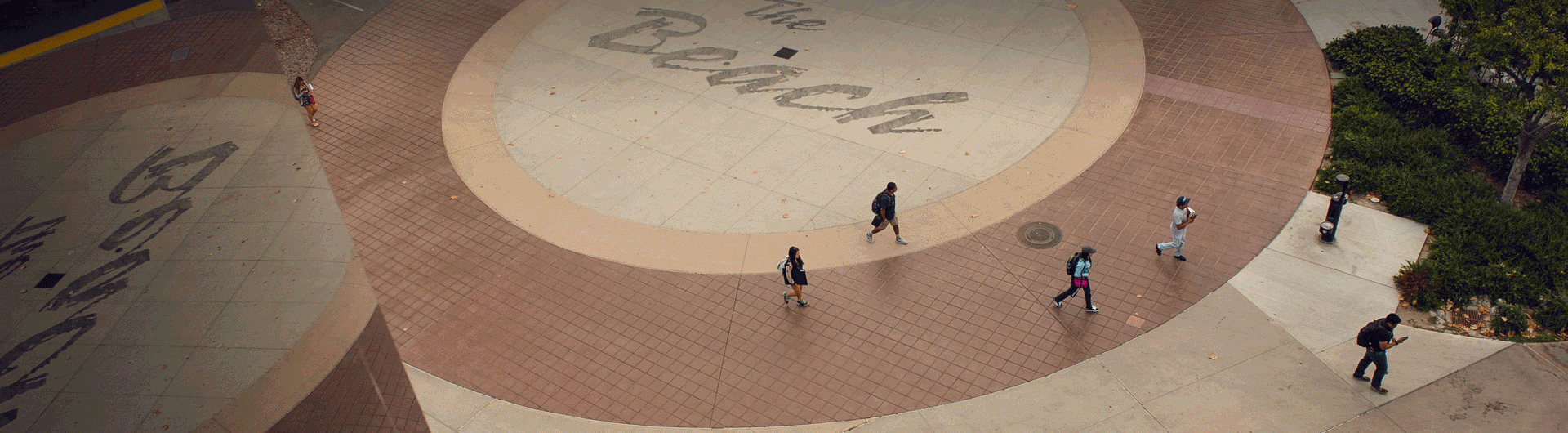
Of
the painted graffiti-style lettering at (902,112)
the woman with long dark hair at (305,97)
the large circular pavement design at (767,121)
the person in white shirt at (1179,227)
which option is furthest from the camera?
the painted graffiti-style lettering at (902,112)

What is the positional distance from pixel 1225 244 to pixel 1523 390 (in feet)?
Answer: 11.7

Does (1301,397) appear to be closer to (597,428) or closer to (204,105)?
(597,428)

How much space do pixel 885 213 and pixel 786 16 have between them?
26.9ft

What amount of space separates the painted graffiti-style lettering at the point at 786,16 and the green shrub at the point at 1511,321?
11804 mm

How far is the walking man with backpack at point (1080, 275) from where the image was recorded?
11352 mm

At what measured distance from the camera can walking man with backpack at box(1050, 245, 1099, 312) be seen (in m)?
11.4

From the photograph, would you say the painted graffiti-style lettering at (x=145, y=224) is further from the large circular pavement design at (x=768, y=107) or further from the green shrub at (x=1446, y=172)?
the green shrub at (x=1446, y=172)

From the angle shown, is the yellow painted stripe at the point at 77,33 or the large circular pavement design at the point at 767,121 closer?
the yellow painted stripe at the point at 77,33

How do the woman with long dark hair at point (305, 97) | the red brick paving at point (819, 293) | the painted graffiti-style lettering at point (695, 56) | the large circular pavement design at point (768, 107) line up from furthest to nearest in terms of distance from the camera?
1. the painted graffiti-style lettering at point (695, 56)
2. the woman with long dark hair at point (305, 97)
3. the large circular pavement design at point (768, 107)
4. the red brick paving at point (819, 293)

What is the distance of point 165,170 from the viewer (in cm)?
439

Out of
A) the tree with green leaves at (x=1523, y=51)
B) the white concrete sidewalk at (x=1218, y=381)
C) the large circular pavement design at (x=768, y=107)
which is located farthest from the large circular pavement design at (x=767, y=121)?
the tree with green leaves at (x=1523, y=51)

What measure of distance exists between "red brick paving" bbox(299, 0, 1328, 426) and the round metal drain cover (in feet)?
0.47

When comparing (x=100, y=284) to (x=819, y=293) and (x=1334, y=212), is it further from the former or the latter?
(x=1334, y=212)

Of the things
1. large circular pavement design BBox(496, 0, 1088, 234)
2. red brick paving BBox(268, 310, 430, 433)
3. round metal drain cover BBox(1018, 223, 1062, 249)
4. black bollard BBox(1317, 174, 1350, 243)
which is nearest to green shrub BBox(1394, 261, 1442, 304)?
black bollard BBox(1317, 174, 1350, 243)
